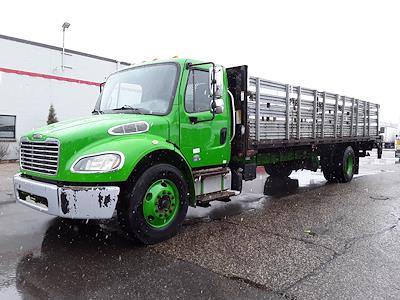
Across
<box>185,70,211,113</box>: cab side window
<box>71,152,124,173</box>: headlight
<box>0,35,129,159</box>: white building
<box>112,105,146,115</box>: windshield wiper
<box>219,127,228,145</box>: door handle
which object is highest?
<box>0,35,129,159</box>: white building

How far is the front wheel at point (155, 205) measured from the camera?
14.0ft

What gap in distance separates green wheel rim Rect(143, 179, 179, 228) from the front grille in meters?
1.18

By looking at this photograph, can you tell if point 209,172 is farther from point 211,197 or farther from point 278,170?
point 278,170

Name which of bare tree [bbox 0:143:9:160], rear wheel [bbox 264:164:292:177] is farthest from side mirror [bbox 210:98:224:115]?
bare tree [bbox 0:143:9:160]

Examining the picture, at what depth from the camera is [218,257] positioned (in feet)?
13.5

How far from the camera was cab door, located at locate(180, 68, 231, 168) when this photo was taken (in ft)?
16.9

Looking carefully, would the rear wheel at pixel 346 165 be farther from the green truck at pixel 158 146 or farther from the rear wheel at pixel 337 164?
the green truck at pixel 158 146

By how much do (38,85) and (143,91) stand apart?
43.4 ft

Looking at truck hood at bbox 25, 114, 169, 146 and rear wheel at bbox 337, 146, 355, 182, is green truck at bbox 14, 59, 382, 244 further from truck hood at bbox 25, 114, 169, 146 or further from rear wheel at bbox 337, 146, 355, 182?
rear wheel at bbox 337, 146, 355, 182

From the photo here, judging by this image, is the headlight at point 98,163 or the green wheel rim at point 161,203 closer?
the headlight at point 98,163

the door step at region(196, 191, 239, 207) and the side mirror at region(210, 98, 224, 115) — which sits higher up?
the side mirror at region(210, 98, 224, 115)

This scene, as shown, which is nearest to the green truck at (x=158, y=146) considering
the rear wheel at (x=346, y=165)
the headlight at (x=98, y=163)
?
the headlight at (x=98, y=163)

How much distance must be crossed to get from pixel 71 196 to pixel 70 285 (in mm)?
1029

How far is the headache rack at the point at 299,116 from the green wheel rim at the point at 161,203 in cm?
202
